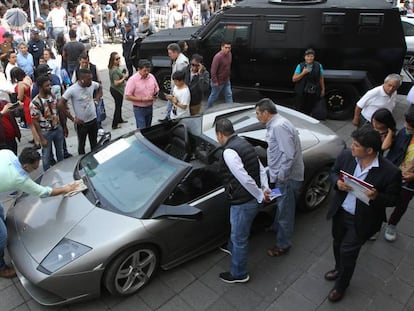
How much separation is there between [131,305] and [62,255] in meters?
0.83

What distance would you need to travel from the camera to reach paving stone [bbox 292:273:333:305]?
370 centimetres

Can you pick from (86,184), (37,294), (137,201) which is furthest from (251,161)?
(37,294)

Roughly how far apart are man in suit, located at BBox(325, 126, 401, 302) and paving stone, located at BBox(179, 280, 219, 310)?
122 centimetres

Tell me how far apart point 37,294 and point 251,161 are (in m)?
2.26

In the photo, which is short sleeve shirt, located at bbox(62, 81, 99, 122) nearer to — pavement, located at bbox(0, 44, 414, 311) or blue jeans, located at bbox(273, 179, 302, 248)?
pavement, located at bbox(0, 44, 414, 311)

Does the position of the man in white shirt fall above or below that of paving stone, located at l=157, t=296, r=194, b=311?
above

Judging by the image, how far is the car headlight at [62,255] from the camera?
3.28 meters

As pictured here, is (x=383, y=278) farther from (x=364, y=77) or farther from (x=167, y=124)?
(x=364, y=77)

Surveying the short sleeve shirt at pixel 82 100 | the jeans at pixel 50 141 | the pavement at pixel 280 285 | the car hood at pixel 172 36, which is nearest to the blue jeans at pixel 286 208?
the pavement at pixel 280 285

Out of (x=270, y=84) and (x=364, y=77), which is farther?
(x=270, y=84)

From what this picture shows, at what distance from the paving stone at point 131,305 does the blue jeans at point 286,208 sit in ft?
5.19

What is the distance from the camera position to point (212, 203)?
3.96m

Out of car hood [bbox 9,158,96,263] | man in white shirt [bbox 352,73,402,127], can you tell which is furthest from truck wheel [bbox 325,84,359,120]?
car hood [bbox 9,158,96,263]

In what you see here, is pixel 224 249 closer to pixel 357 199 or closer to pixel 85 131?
pixel 357 199
